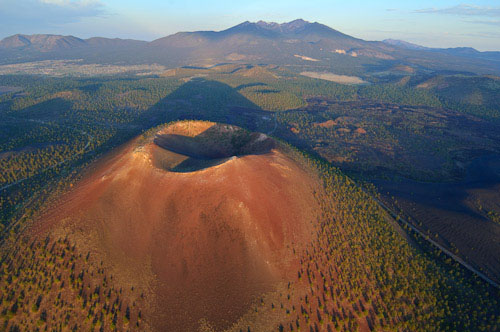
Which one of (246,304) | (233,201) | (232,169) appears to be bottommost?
(246,304)

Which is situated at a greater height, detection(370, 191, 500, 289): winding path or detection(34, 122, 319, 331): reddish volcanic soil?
detection(34, 122, 319, 331): reddish volcanic soil

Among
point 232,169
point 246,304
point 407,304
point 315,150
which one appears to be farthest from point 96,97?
point 407,304

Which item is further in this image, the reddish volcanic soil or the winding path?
the winding path

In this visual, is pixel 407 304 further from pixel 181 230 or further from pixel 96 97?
pixel 96 97

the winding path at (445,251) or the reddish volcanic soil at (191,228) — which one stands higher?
the reddish volcanic soil at (191,228)

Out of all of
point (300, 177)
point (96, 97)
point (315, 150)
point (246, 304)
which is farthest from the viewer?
point (96, 97)

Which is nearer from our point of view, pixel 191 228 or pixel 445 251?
pixel 191 228

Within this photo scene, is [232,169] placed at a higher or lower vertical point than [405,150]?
higher

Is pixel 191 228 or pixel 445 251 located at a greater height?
pixel 191 228
